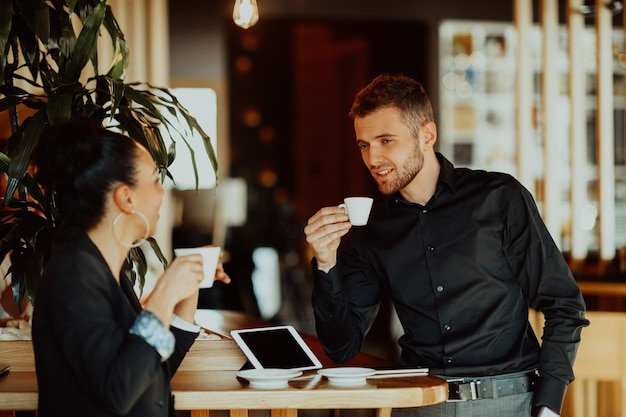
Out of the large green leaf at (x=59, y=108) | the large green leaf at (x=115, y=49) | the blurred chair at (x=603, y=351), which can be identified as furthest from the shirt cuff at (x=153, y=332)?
the blurred chair at (x=603, y=351)

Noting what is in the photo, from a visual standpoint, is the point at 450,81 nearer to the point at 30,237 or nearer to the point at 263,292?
the point at 263,292

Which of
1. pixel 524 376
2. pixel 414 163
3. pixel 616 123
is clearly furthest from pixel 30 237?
pixel 616 123

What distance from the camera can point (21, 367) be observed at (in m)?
2.54

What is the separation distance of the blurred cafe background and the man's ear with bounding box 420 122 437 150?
310cm

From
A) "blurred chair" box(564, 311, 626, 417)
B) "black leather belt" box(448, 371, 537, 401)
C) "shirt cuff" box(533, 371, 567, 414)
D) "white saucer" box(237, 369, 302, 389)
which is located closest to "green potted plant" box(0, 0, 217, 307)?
"white saucer" box(237, 369, 302, 389)

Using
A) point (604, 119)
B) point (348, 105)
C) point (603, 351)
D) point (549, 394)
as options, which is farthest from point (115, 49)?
point (348, 105)

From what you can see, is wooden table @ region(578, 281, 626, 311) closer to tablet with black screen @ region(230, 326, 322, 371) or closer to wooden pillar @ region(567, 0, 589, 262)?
wooden pillar @ region(567, 0, 589, 262)

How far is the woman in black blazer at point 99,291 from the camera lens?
179 cm

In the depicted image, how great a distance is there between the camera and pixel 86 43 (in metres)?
2.65

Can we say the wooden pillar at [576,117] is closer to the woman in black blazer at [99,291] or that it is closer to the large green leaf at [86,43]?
the large green leaf at [86,43]

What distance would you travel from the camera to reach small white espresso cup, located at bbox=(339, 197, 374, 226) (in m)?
2.32

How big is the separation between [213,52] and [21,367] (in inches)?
216

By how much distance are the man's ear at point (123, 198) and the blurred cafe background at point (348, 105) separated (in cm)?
387

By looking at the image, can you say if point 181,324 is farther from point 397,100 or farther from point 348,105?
point 348,105
